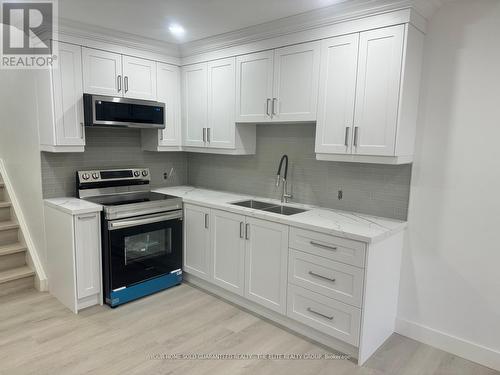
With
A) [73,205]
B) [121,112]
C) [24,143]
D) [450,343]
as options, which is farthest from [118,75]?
[450,343]

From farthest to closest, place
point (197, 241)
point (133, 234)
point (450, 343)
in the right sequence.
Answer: point (197, 241)
point (133, 234)
point (450, 343)

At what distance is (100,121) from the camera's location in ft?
9.96

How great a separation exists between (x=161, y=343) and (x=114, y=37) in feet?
8.78

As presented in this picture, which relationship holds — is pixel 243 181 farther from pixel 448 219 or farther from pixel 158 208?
pixel 448 219

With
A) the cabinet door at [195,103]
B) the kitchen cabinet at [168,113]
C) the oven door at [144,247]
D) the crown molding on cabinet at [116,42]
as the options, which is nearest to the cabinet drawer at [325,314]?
the oven door at [144,247]

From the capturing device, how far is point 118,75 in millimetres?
3291

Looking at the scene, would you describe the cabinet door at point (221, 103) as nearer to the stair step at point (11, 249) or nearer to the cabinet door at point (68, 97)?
the cabinet door at point (68, 97)

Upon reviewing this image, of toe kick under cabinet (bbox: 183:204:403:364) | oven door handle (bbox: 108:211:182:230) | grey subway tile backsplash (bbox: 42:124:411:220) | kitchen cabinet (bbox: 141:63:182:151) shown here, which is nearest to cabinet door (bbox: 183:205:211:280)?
toe kick under cabinet (bbox: 183:204:403:364)

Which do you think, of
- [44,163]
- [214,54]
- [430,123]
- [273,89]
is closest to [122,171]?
[44,163]

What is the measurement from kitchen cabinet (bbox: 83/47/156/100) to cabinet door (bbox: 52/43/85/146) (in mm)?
77

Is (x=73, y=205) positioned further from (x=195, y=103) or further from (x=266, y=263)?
(x=266, y=263)

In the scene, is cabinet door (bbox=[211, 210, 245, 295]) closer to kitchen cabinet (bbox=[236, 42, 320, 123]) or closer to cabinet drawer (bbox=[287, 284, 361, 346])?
cabinet drawer (bbox=[287, 284, 361, 346])

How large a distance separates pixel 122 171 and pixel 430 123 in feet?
9.51

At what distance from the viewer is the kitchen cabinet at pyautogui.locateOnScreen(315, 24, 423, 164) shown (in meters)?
2.30
